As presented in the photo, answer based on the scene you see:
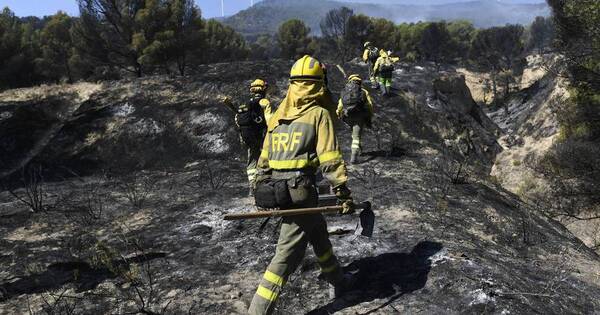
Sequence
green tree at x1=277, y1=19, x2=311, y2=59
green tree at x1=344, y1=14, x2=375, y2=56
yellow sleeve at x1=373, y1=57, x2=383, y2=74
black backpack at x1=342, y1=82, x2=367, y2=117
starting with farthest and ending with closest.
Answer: green tree at x1=344, y1=14, x2=375, y2=56 → green tree at x1=277, y1=19, x2=311, y2=59 → yellow sleeve at x1=373, y1=57, x2=383, y2=74 → black backpack at x1=342, y1=82, x2=367, y2=117

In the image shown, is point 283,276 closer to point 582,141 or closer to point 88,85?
point 88,85

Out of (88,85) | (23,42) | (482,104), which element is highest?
(23,42)

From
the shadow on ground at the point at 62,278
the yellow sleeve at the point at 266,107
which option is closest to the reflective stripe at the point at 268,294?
the shadow on ground at the point at 62,278

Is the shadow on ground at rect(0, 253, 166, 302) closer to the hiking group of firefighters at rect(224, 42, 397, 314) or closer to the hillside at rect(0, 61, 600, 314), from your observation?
the hillside at rect(0, 61, 600, 314)

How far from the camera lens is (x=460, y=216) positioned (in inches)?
266

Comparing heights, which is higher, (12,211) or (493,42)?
(493,42)

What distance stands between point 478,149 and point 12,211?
15644 mm

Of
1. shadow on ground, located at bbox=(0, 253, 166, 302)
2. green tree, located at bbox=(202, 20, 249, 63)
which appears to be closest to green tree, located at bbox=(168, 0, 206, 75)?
green tree, located at bbox=(202, 20, 249, 63)

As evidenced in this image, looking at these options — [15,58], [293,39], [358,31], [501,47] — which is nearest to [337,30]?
[358,31]

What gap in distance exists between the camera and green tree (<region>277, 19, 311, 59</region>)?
1899 inches

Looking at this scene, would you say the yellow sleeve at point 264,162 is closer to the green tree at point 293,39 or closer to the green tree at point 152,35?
the green tree at point 152,35

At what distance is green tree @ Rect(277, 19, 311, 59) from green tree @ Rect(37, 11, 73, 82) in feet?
71.8

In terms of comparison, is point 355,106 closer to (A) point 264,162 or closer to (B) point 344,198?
(A) point 264,162

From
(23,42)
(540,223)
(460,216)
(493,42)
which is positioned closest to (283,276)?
(460,216)
